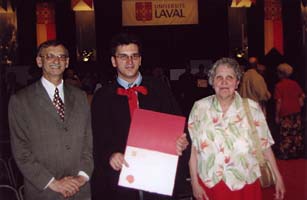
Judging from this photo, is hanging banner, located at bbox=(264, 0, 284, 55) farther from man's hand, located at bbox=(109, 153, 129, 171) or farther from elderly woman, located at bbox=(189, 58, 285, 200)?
man's hand, located at bbox=(109, 153, 129, 171)

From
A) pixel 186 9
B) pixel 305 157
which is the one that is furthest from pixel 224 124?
pixel 186 9

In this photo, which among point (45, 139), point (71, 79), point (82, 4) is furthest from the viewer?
point (82, 4)

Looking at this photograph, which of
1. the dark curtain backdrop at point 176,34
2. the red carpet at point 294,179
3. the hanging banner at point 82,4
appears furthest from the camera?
the dark curtain backdrop at point 176,34

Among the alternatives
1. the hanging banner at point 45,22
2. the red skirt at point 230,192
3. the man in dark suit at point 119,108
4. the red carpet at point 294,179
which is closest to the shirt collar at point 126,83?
the man in dark suit at point 119,108

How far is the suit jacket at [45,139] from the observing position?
245 cm

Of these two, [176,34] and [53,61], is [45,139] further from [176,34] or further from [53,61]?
[176,34]

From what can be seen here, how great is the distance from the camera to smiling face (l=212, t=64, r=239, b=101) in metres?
2.77

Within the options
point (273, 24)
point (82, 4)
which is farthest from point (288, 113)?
point (82, 4)

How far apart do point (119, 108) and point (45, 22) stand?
9.45m

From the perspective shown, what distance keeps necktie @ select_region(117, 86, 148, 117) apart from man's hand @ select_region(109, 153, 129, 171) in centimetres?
29

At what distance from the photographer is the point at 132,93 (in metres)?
2.66

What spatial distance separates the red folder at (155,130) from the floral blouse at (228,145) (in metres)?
0.32

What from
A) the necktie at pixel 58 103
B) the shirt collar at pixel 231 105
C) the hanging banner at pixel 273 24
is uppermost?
the hanging banner at pixel 273 24

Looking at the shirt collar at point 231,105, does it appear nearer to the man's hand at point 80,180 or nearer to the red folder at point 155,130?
the red folder at point 155,130
